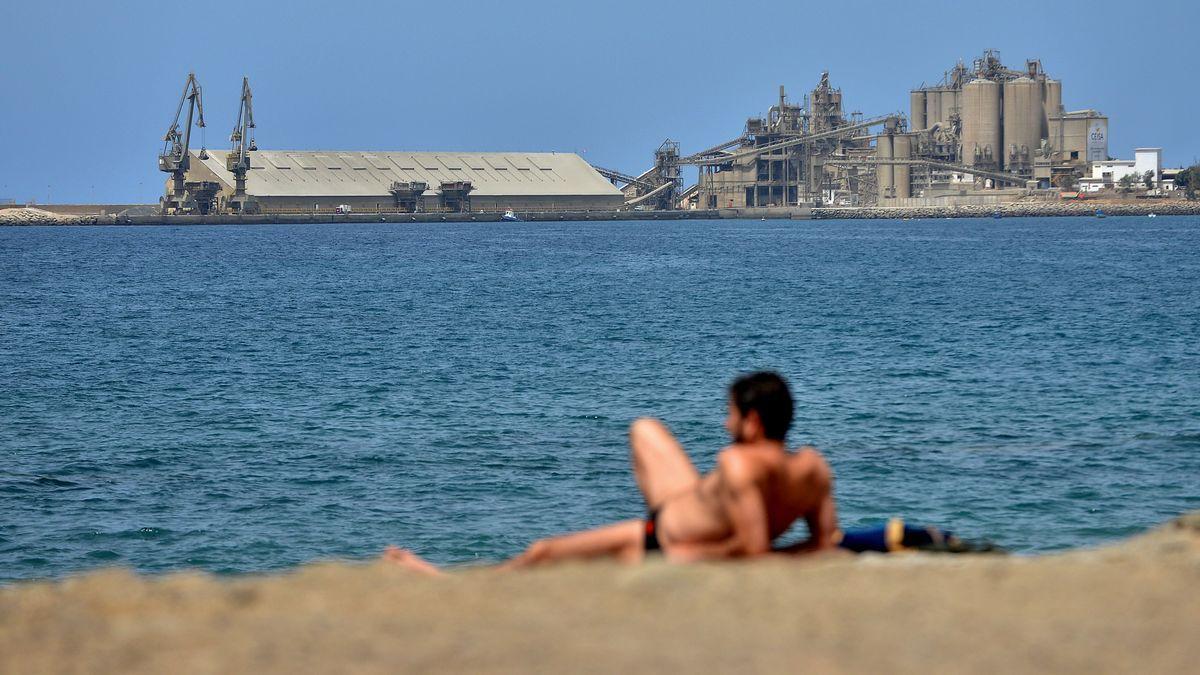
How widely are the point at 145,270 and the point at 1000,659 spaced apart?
64.4 metres

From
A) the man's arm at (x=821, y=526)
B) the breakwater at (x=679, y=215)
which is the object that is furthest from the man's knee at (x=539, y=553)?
the breakwater at (x=679, y=215)

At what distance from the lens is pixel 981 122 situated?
138250 millimetres

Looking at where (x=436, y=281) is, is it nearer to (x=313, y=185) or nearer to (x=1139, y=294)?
(x=1139, y=294)

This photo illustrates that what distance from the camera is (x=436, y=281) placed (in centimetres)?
5619

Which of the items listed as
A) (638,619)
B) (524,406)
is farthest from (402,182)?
(638,619)

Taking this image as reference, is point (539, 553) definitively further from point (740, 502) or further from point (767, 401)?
point (767, 401)

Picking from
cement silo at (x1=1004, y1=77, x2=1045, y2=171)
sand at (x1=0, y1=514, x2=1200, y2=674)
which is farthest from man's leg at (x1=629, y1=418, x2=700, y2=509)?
cement silo at (x1=1004, y1=77, x2=1045, y2=171)

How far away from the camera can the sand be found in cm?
445

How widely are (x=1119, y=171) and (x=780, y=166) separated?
3286 centimetres

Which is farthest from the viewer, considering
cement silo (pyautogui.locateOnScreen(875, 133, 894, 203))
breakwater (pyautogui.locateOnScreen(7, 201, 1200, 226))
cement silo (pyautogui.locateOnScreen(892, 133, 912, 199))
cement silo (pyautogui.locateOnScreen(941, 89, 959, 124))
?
cement silo (pyautogui.locateOnScreen(941, 89, 959, 124))

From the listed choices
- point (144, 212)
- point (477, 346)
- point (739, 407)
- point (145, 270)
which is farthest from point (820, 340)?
point (144, 212)

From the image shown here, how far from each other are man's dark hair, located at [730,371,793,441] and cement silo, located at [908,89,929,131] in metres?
150

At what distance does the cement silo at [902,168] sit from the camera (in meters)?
144

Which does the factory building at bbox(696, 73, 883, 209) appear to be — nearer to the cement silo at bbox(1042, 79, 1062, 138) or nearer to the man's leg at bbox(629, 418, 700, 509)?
the cement silo at bbox(1042, 79, 1062, 138)
